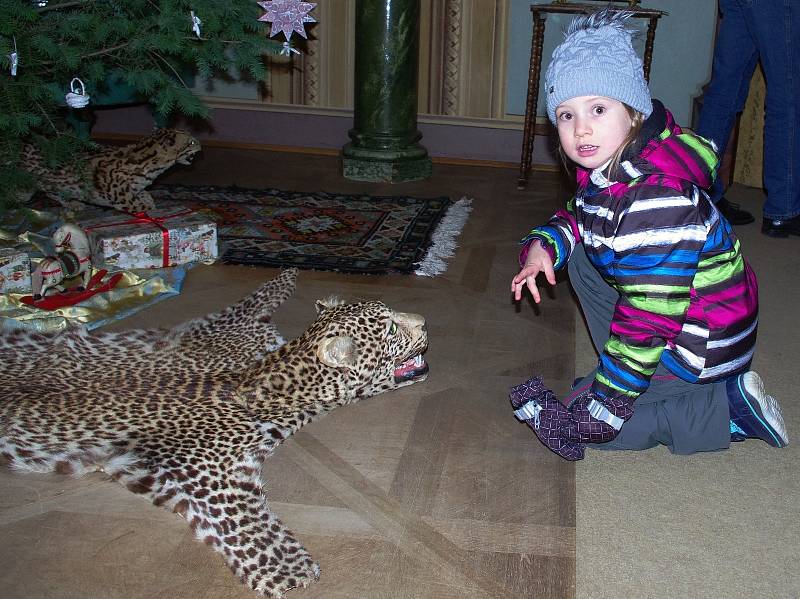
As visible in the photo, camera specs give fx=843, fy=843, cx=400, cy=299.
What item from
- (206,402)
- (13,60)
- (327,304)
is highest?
(13,60)

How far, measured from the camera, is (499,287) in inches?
149

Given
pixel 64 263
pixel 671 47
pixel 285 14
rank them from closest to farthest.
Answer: pixel 64 263
pixel 285 14
pixel 671 47

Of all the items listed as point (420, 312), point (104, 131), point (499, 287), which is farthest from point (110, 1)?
point (104, 131)

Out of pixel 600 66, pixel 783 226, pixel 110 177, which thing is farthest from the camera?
pixel 783 226

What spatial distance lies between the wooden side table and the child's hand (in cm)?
307

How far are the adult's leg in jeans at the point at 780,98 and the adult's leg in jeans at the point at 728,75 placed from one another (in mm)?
155

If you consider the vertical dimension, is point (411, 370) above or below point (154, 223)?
below

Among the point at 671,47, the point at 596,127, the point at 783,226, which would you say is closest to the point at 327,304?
the point at 596,127

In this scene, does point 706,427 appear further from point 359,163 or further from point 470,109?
point 470,109

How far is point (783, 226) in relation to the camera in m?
4.57

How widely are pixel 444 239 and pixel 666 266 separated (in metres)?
2.31

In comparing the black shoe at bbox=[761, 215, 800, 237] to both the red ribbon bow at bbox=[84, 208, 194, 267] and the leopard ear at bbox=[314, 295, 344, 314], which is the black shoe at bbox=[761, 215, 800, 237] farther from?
the red ribbon bow at bbox=[84, 208, 194, 267]

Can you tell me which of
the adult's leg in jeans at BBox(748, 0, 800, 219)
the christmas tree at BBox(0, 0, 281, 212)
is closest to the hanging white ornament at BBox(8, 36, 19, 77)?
the christmas tree at BBox(0, 0, 281, 212)

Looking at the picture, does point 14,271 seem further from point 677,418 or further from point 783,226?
point 783,226
